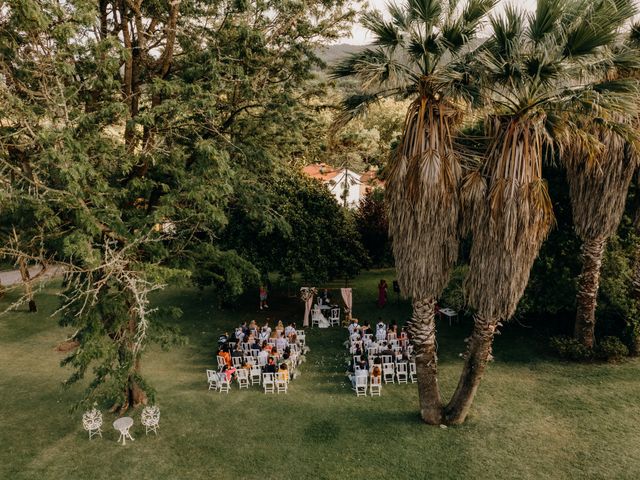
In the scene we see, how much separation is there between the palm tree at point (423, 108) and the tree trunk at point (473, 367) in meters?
1.55

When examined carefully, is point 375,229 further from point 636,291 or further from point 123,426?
point 123,426

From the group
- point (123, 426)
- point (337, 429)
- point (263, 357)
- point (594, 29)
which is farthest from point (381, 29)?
point (123, 426)

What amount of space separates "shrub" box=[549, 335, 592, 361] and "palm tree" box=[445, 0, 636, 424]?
24.3 feet

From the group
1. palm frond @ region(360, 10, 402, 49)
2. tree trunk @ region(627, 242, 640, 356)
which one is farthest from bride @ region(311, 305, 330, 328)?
palm frond @ region(360, 10, 402, 49)

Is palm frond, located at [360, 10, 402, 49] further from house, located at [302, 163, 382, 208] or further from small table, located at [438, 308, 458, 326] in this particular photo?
small table, located at [438, 308, 458, 326]

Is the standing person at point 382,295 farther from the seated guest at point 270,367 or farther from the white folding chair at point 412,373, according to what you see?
the seated guest at point 270,367

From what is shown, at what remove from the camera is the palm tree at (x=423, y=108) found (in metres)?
10.4

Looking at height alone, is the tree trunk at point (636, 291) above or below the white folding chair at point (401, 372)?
above

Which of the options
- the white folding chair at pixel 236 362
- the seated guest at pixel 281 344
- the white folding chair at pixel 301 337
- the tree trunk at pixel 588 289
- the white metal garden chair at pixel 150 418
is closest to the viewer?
the white metal garden chair at pixel 150 418

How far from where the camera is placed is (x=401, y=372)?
16.5 meters

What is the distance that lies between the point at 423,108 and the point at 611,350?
12.1 meters

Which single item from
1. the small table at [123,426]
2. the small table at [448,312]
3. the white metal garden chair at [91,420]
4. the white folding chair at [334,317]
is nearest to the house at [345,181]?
the white folding chair at [334,317]

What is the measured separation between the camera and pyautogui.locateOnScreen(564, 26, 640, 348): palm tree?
14195 millimetres

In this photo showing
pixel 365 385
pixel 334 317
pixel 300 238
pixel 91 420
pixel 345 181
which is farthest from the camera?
pixel 345 181
